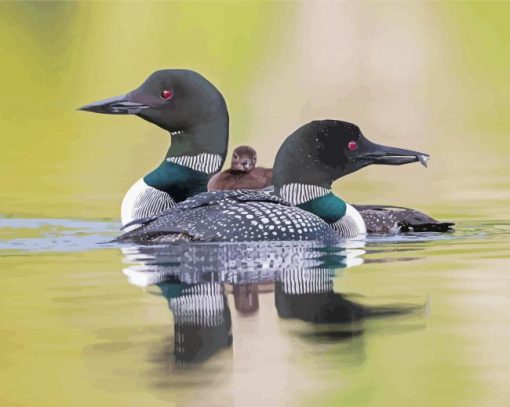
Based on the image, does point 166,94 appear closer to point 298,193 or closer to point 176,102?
point 176,102

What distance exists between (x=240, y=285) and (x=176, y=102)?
2.26m

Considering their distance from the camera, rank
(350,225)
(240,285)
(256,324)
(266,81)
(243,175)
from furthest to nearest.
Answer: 1. (266,81)
2. (243,175)
3. (350,225)
4. (240,285)
5. (256,324)

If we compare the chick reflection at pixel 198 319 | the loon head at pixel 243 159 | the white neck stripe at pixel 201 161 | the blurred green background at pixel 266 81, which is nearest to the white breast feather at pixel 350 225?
the white neck stripe at pixel 201 161

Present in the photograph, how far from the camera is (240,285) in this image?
19.9 feet

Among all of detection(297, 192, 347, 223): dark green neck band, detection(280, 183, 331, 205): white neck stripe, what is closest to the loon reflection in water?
detection(297, 192, 347, 223): dark green neck band

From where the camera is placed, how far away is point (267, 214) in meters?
7.23

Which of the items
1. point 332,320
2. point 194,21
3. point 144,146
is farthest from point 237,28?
point 332,320

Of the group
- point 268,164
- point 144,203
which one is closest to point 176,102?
point 144,203

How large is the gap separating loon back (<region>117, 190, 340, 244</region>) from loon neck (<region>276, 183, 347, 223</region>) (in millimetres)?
542

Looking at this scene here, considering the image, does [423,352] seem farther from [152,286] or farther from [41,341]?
[152,286]

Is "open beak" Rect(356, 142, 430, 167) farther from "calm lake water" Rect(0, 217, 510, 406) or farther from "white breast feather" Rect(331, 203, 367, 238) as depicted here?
"calm lake water" Rect(0, 217, 510, 406)

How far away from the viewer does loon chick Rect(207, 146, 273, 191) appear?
356 inches

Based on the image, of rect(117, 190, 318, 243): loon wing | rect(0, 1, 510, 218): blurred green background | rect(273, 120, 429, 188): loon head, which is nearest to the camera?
rect(117, 190, 318, 243): loon wing

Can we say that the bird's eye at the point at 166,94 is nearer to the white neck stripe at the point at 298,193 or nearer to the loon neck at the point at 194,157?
the loon neck at the point at 194,157
